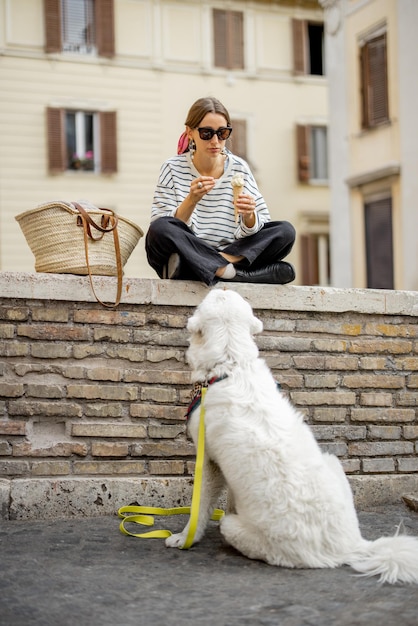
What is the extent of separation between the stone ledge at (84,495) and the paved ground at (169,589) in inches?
16.6

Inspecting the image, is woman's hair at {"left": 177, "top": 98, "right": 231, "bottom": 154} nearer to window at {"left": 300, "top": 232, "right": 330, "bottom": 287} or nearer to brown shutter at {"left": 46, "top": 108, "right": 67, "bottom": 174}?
brown shutter at {"left": 46, "top": 108, "right": 67, "bottom": 174}

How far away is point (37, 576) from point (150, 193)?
686 inches

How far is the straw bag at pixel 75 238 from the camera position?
17.0ft

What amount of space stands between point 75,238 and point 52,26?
16.6m

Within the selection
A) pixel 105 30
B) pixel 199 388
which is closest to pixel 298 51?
pixel 105 30

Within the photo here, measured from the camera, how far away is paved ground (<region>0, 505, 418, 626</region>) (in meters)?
3.35

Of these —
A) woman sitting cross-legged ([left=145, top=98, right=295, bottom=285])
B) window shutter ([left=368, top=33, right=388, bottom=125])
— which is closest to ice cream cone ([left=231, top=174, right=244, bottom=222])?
woman sitting cross-legged ([left=145, top=98, right=295, bottom=285])

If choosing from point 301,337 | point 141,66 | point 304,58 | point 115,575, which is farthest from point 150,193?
point 115,575

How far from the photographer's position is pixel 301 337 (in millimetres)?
5688

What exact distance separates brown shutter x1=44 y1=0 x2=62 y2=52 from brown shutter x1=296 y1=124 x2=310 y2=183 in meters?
6.27

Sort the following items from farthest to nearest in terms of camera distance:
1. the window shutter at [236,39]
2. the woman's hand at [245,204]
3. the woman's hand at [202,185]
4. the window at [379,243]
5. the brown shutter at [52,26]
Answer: the window shutter at [236,39]
the brown shutter at [52,26]
the window at [379,243]
the woman's hand at [245,204]
the woman's hand at [202,185]

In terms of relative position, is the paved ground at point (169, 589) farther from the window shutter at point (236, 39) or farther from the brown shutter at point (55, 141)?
the window shutter at point (236, 39)

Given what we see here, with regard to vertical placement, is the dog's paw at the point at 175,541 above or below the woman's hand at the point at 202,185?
below

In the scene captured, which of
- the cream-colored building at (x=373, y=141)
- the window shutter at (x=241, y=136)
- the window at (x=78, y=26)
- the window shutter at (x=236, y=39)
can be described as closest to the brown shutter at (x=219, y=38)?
the window shutter at (x=236, y=39)
